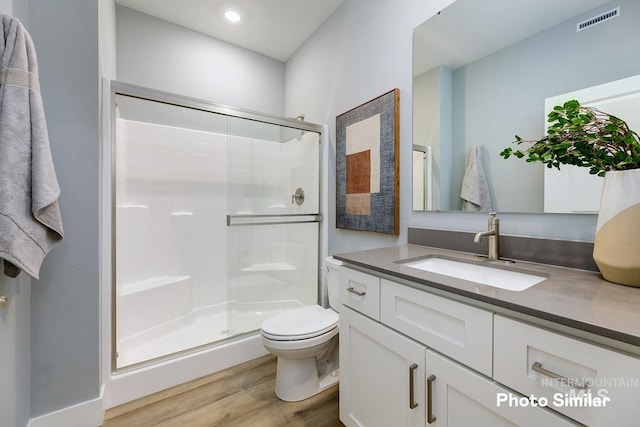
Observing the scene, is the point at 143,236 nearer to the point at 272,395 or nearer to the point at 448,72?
the point at 272,395

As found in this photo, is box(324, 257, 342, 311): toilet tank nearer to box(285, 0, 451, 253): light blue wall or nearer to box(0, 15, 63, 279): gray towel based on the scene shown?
box(285, 0, 451, 253): light blue wall

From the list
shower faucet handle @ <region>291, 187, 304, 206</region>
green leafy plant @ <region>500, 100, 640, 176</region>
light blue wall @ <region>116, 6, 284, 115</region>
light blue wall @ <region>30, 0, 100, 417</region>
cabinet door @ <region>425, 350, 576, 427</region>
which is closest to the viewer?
cabinet door @ <region>425, 350, 576, 427</region>

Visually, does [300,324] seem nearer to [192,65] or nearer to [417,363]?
[417,363]

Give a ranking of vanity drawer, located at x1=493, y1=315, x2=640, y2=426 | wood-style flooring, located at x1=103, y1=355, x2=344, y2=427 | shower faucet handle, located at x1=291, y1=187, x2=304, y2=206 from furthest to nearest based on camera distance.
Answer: shower faucet handle, located at x1=291, y1=187, x2=304, y2=206 → wood-style flooring, located at x1=103, y1=355, x2=344, y2=427 → vanity drawer, located at x1=493, y1=315, x2=640, y2=426

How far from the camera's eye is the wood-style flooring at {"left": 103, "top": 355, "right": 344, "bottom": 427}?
1.34 metres

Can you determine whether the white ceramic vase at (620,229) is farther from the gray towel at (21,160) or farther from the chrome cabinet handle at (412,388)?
the gray towel at (21,160)

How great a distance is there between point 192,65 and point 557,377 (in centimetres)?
300

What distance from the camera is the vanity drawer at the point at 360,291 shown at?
102 cm

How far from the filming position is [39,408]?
1217 millimetres

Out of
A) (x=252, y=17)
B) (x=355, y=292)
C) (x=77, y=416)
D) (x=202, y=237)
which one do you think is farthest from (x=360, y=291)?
(x=252, y=17)

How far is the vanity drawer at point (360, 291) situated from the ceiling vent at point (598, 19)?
45.4 inches

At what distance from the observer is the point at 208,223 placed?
8.28 ft

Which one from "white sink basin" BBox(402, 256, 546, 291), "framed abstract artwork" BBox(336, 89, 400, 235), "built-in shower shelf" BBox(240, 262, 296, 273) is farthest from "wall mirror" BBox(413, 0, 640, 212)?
"built-in shower shelf" BBox(240, 262, 296, 273)

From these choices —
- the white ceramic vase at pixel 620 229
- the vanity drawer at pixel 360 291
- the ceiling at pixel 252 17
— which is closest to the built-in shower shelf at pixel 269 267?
the vanity drawer at pixel 360 291
